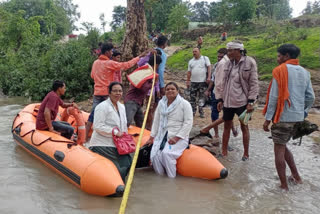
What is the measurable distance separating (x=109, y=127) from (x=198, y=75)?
324 centimetres

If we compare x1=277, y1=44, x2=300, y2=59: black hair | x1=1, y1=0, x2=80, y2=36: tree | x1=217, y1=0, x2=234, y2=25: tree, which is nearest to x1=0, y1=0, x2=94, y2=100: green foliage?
x1=277, y1=44, x2=300, y2=59: black hair

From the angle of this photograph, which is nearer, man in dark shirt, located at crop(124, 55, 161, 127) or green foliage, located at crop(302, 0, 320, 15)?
man in dark shirt, located at crop(124, 55, 161, 127)

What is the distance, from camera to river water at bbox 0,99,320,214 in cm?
345

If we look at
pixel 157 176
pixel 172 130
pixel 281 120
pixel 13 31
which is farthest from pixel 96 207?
pixel 13 31

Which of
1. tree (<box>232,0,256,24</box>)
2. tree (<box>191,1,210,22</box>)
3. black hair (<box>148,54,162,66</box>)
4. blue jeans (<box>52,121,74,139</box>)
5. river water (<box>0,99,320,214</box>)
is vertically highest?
tree (<box>191,1,210,22</box>)

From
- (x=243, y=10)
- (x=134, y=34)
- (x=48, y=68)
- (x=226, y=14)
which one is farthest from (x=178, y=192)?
(x=226, y=14)

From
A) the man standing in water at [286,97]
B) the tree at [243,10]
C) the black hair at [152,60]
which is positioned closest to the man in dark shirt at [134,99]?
the black hair at [152,60]

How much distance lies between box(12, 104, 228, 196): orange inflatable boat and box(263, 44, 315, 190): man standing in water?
0.87 m

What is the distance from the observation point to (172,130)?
14.0 ft

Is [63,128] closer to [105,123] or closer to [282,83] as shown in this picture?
[105,123]

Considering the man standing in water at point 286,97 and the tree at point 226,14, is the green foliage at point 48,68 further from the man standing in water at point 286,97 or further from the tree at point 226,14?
the tree at point 226,14

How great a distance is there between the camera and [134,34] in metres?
9.15

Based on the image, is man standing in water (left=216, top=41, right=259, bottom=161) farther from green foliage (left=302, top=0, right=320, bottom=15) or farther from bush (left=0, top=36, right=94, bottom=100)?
green foliage (left=302, top=0, right=320, bottom=15)

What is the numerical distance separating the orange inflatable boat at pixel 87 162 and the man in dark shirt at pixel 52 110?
0.15 meters
